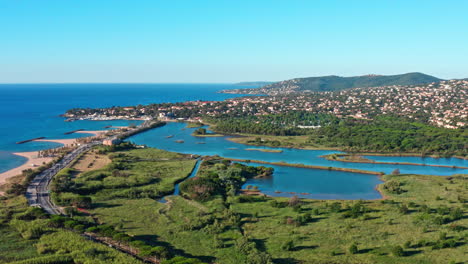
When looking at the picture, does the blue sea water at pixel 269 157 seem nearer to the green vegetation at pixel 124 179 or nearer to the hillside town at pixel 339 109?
the green vegetation at pixel 124 179

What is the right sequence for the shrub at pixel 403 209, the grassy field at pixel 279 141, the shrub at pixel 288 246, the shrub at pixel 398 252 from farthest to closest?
the grassy field at pixel 279 141 < the shrub at pixel 403 209 < the shrub at pixel 288 246 < the shrub at pixel 398 252

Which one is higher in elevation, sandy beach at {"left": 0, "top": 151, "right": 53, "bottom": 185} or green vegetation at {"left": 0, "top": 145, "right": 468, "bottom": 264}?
sandy beach at {"left": 0, "top": 151, "right": 53, "bottom": 185}

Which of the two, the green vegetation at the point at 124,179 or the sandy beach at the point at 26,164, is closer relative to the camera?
the green vegetation at the point at 124,179

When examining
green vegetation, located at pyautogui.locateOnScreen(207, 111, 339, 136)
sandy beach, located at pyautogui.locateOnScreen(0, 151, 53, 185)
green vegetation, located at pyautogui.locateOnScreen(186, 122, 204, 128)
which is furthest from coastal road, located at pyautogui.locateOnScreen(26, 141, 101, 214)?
green vegetation, located at pyautogui.locateOnScreen(186, 122, 204, 128)

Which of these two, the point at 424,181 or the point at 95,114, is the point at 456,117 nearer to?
the point at 424,181

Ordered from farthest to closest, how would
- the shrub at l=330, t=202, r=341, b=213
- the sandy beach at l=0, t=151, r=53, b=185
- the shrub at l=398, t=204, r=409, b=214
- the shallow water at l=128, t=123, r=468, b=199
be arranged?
the sandy beach at l=0, t=151, r=53, b=185 → the shallow water at l=128, t=123, r=468, b=199 → the shrub at l=330, t=202, r=341, b=213 → the shrub at l=398, t=204, r=409, b=214

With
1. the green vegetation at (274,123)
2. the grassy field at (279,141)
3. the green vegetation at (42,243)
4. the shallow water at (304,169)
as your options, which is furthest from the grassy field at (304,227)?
the green vegetation at (274,123)

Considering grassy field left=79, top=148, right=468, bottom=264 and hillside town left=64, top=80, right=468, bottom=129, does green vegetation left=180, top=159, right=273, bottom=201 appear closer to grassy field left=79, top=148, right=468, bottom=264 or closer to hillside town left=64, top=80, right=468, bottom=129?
grassy field left=79, top=148, right=468, bottom=264

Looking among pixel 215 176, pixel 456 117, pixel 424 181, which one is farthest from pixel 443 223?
pixel 456 117
